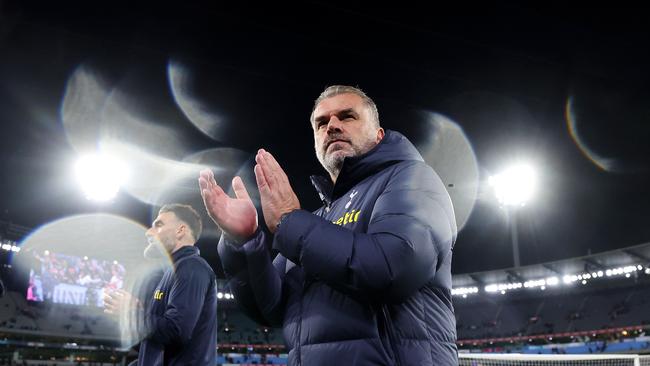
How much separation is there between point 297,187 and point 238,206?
20435mm

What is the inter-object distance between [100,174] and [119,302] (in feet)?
58.4

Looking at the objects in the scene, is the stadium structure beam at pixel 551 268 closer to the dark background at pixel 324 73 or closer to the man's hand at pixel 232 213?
the dark background at pixel 324 73

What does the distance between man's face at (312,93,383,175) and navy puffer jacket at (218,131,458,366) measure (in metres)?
0.12

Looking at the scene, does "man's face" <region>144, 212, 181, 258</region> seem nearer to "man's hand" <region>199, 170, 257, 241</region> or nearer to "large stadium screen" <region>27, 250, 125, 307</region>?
"man's hand" <region>199, 170, 257, 241</region>

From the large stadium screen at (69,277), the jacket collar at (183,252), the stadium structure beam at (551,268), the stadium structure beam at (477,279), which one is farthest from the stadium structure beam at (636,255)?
the jacket collar at (183,252)

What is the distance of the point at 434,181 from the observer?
5.90 ft

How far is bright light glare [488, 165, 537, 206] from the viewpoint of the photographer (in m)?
22.6

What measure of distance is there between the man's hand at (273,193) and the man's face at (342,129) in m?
0.39

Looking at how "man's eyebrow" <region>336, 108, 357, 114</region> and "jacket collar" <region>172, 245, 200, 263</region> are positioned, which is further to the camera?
"jacket collar" <region>172, 245, 200, 263</region>

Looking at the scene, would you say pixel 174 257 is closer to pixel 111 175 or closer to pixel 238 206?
pixel 238 206

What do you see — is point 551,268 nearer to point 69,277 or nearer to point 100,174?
point 100,174

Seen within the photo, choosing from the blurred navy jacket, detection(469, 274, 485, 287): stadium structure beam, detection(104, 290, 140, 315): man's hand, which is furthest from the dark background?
detection(469, 274, 485, 287): stadium structure beam

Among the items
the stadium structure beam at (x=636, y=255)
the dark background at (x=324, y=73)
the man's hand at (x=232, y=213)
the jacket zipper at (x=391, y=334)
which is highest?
the dark background at (x=324, y=73)

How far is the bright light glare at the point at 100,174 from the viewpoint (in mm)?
19097
